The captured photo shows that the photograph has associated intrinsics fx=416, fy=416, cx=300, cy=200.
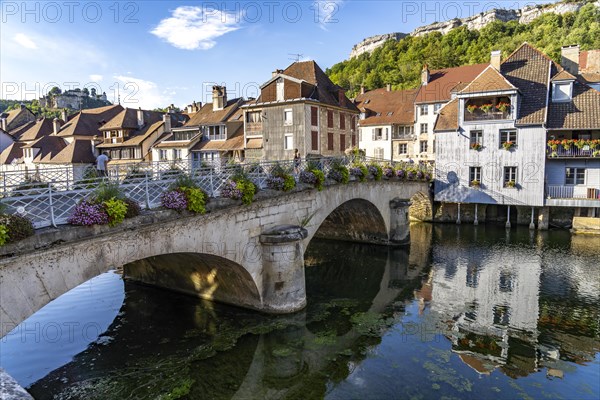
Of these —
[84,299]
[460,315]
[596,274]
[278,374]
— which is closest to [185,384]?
[278,374]

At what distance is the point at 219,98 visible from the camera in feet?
154

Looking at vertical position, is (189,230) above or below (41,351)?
above

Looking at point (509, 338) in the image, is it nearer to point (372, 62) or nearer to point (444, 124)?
point (444, 124)

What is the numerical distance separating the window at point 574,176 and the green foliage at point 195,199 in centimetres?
2939

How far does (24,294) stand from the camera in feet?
24.6

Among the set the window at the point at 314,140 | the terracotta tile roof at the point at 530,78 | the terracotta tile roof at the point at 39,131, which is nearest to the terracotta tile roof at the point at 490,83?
the terracotta tile roof at the point at 530,78

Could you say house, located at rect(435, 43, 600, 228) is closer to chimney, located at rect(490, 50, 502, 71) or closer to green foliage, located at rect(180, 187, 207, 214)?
chimney, located at rect(490, 50, 502, 71)

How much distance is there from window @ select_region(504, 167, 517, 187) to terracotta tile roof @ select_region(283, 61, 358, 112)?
1539 centimetres

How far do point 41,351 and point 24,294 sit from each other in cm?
558

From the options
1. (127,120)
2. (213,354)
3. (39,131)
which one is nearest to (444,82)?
(127,120)

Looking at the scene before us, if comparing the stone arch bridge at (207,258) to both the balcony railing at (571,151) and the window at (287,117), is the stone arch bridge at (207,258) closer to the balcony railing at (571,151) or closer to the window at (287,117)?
the window at (287,117)

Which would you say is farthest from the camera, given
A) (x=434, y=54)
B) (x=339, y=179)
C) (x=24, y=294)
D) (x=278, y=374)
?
(x=434, y=54)

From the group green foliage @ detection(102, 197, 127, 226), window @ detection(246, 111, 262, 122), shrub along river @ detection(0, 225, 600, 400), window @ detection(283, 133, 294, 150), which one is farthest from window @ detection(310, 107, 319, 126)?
green foliage @ detection(102, 197, 127, 226)

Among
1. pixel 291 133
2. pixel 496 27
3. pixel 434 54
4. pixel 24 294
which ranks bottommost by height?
pixel 24 294
